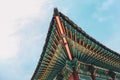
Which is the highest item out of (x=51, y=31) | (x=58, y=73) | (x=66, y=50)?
(x=51, y=31)

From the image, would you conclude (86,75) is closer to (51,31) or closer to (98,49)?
(98,49)

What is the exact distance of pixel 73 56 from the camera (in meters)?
15.2

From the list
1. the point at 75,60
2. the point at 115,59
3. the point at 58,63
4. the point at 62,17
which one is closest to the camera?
the point at 62,17

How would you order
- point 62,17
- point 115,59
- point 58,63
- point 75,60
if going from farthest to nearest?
1. point 115,59
2. point 58,63
3. point 75,60
4. point 62,17

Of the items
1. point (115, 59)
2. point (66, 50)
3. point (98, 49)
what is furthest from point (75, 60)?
point (115, 59)

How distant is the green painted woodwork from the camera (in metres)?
14.7

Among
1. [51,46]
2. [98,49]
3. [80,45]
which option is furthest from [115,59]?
[51,46]

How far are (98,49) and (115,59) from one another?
268cm

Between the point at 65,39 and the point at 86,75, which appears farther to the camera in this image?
the point at 86,75

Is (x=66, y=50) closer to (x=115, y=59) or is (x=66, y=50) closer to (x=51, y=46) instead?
(x=51, y=46)

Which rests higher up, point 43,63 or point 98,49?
point 98,49

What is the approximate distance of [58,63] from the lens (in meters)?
16.1

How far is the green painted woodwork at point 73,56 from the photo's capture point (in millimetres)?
14655

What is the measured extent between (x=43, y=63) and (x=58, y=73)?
1363mm
